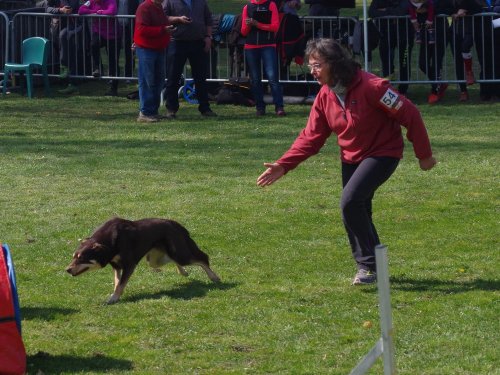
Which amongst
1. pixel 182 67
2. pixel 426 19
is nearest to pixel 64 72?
pixel 182 67

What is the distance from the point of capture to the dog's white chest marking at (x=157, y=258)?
868cm

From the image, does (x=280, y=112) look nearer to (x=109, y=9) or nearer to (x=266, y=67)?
(x=266, y=67)

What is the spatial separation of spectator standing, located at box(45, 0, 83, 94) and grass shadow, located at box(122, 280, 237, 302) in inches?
469

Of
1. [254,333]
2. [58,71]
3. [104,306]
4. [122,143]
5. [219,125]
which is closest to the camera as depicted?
[254,333]

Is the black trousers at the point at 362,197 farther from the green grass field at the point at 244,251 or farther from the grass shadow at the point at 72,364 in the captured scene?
the grass shadow at the point at 72,364

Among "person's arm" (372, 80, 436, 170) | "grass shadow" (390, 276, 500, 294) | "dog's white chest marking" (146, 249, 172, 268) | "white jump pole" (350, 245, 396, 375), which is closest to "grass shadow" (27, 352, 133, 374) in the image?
"dog's white chest marking" (146, 249, 172, 268)

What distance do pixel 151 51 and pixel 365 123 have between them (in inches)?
→ 352

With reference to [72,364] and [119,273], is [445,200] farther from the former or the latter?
[72,364]

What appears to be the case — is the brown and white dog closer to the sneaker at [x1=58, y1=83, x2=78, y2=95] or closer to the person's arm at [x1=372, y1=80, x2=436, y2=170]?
the person's arm at [x1=372, y1=80, x2=436, y2=170]

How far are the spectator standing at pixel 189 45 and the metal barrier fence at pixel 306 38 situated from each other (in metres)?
1.65

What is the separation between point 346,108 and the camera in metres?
8.31

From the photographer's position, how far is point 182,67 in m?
17.5

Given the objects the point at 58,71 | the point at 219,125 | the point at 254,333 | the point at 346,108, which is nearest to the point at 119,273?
the point at 254,333

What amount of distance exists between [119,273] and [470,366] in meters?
2.81
